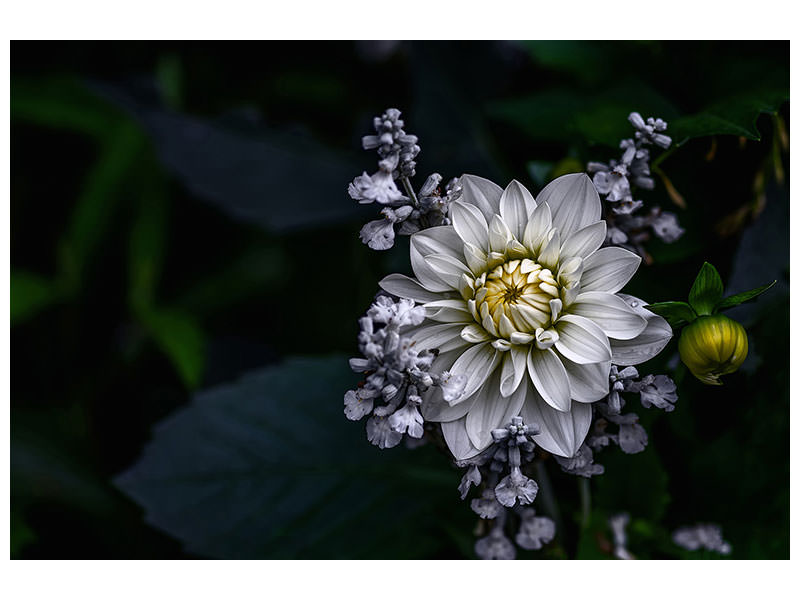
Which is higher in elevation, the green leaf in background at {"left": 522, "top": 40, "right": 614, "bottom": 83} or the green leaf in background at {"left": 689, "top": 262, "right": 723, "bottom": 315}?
the green leaf in background at {"left": 522, "top": 40, "right": 614, "bottom": 83}

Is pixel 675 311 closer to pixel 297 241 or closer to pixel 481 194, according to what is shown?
pixel 481 194

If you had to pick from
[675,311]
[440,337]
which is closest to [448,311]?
[440,337]

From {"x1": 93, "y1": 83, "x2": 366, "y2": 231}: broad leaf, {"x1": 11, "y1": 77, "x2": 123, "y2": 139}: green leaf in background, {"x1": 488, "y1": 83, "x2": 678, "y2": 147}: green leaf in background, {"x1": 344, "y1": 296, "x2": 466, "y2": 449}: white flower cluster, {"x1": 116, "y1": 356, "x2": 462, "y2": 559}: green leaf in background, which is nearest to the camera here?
{"x1": 344, "y1": 296, "x2": 466, "y2": 449}: white flower cluster

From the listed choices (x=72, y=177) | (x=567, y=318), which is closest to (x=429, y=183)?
(x=567, y=318)

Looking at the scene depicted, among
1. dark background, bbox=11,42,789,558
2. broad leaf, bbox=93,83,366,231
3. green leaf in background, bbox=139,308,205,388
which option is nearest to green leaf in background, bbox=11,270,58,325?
dark background, bbox=11,42,789,558

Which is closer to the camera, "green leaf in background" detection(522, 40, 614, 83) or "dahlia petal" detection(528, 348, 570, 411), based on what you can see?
"dahlia petal" detection(528, 348, 570, 411)

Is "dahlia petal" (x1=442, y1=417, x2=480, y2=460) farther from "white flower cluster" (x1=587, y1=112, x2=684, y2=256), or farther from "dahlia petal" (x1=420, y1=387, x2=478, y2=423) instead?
"white flower cluster" (x1=587, y1=112, x2=684, y2=256)
